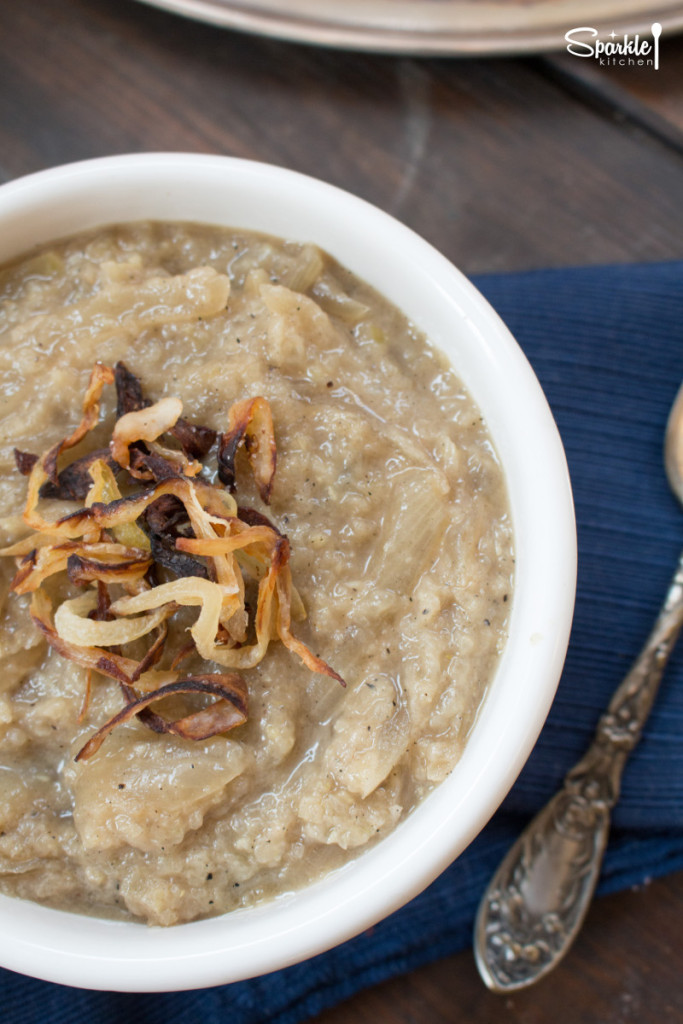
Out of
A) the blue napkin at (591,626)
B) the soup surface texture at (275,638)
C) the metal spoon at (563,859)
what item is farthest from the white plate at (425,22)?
the metal spoon at (563,859)

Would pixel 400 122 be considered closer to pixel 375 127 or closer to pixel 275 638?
pixel 375 127

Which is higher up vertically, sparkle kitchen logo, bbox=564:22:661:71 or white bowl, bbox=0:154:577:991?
sparkle kitchen logo, bbox=564:22:661:71

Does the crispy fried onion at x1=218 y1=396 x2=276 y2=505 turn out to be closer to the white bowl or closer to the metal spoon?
the white bowl

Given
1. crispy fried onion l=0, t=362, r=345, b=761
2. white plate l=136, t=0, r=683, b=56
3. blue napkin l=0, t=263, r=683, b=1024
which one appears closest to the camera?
crispy fried onion l=0, t=362, r=345, b=761

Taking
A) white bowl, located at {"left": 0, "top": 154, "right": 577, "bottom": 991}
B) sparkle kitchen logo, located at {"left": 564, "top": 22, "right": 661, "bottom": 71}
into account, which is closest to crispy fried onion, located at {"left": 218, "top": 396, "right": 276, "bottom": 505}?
white bowl, located at {"left": 0, "top": 154, "right": 577, "bottom": 991}

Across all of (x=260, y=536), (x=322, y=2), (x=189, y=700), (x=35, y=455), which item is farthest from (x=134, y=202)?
(x=322, y=2)

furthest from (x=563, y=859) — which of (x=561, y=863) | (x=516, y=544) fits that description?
(x=516, y=544)

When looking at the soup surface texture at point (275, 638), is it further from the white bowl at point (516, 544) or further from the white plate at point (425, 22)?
the white plate at point (425, 22)

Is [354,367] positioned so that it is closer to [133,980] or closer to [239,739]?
[239,739]
